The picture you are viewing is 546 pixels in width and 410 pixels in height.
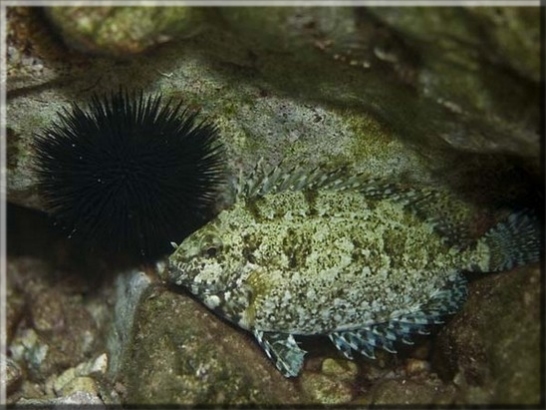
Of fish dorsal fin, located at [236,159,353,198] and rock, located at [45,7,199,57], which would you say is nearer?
rock, located at [45,7,199,57]

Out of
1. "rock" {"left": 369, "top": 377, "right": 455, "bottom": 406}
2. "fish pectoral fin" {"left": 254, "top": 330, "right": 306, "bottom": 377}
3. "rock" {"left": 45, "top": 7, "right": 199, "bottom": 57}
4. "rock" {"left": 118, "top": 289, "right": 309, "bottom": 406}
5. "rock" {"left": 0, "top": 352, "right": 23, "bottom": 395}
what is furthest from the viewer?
"rock" {"left": 0, "top": 352, "right": 23, "bottom": 395}

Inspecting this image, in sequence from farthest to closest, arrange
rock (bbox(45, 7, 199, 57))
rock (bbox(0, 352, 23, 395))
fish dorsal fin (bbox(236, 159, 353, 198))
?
rock (bbox(0, 352, 23, 395)) < fish dorsal fin (bbox(236, 159, 353, 198)) < rock (bbox(45, 7, 199, 57))

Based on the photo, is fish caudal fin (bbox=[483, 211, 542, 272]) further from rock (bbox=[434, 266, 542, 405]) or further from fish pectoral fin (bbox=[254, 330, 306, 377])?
fish pectoral fin (bbox=[254, 330, 306, 377])

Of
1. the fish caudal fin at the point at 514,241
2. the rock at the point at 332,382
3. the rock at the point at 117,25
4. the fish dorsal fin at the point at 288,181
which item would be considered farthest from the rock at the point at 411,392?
the rock at the point at 117,25

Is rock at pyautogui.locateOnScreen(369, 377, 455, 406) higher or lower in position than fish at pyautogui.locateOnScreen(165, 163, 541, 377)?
lower

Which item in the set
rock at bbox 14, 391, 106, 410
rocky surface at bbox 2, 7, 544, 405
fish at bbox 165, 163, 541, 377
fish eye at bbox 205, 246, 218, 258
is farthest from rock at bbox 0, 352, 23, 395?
fish eye at bbox 205, 246, 218, 258

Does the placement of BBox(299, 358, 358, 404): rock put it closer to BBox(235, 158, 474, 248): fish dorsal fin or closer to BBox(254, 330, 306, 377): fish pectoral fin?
BBox(254, 330, 306, 377): fish pectoral fin

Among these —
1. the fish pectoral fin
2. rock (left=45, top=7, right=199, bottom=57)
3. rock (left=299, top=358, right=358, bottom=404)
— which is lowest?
rock (left=299, top=358, right=358, bottom=404)

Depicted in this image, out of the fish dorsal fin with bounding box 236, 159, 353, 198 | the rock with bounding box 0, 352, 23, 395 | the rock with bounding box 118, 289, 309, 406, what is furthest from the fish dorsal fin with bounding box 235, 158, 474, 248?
the rock with bounding box 0, 352, 23, 395

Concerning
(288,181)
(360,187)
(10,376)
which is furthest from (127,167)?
(10,376)
